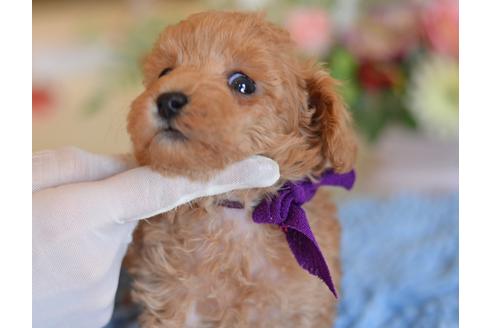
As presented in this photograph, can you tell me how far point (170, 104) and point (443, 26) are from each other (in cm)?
198

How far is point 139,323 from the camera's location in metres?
1.45

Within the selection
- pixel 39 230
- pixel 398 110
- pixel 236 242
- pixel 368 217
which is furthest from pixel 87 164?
pixel 398 110

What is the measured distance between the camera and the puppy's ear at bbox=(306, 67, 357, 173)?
137 cm

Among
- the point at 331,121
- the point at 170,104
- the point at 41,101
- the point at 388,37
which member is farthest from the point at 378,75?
the point at 41,101

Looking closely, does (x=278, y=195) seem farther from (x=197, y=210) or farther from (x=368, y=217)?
(x=368, y=217)

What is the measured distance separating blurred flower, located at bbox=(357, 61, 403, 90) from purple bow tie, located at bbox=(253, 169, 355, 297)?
1.58 m

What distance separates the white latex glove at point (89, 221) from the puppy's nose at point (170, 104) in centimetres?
15

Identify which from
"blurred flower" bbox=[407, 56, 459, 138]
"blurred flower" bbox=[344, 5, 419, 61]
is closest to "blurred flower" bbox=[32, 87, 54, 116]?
A: "blurred flower" bbox=[344, 5, 419, 61]

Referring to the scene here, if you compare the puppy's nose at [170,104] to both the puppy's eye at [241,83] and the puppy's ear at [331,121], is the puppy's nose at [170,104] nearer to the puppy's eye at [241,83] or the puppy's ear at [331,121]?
the puppy's eye at [241,83]

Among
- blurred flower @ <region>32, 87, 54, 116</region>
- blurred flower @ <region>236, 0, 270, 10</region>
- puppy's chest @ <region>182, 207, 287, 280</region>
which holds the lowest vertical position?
blurred flower @ <region>32, 87, 54, 116</region>

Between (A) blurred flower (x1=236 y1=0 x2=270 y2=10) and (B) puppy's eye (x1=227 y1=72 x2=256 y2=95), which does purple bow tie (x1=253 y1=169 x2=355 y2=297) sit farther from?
(A) blurred flower (x1=236 y1=0 x2=270 y2=10)

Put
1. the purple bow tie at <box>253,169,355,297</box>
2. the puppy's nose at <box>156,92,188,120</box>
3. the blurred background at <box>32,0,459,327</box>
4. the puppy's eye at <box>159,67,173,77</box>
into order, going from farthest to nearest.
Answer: the blurred background at <box>32,0,459,327</box> < the puppy's eye at <box>159,67,173,77</box> < the purple bow tie at <box>253,169,355,297</box> < the puppy's nose at <box>156,92,188,120</box>

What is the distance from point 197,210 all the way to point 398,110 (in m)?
1.75

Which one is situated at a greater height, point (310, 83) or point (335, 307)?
point (310, 83)
